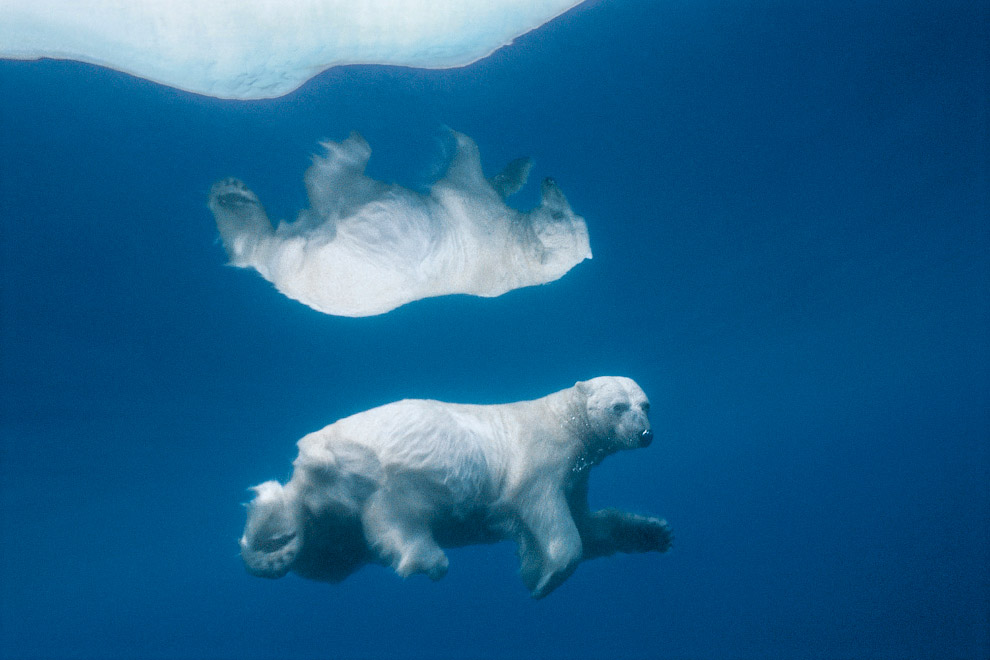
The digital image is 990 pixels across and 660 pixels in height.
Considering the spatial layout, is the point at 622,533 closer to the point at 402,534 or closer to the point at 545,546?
the point at 545,546

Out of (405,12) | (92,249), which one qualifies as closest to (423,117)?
(405,12)

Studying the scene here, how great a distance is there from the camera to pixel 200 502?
912 inches

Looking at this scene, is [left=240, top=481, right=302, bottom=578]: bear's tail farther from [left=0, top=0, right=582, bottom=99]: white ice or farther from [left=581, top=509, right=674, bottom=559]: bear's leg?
[left=0, top=0, right=582, bottom=99]: white ice

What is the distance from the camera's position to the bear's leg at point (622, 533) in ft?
18.7

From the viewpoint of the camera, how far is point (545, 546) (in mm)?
5008

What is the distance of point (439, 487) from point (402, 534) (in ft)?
1.49

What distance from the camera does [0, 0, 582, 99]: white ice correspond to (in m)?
4.60

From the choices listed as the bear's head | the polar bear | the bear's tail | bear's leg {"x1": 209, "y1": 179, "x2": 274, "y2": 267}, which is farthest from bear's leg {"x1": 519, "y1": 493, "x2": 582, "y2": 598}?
bear's leg {"x1": 209, "y1": 179, "x2": 274, "y2": 267}

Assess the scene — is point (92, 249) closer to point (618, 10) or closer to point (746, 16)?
point (618, 10)

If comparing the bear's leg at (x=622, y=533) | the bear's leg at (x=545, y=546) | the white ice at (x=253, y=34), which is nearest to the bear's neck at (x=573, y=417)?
the bear's leg at (x=545, y=546)

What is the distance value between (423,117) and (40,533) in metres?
23.3

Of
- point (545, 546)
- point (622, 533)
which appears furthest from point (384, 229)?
point (622, 533)

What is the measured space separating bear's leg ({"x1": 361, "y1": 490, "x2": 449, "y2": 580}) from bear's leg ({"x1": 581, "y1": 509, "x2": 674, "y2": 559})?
6.37 ft

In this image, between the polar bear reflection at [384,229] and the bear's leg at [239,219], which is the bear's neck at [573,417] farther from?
the bear's leg at [239,219]
